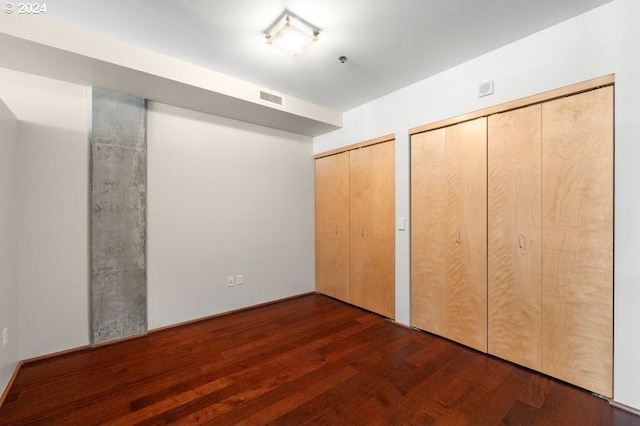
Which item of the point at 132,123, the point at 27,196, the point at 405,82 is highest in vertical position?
the point at 405,82

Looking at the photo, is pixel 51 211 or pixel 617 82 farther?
pixel 51 211

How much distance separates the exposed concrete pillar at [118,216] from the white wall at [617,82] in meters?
3.23

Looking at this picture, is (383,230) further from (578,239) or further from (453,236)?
(578,239)

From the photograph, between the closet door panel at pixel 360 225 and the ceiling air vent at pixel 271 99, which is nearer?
the ceiling air vent at pixel 271 99

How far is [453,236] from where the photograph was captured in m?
2.63

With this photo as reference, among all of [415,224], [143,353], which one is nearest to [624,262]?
[415,224]

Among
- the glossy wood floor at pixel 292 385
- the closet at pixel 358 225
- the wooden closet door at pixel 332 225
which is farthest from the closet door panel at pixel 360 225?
the glossy wood floor at pixel 292 385

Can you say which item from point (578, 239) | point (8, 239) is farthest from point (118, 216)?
point (578, 239)

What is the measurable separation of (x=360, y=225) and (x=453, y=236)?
125cm

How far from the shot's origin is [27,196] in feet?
7.43

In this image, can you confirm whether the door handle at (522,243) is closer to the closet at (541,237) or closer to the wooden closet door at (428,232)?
the closet at (541,237)

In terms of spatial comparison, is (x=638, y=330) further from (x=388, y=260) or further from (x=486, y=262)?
(x=388, y=260)

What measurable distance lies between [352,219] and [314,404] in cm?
233

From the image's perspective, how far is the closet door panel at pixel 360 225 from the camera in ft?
11.4
